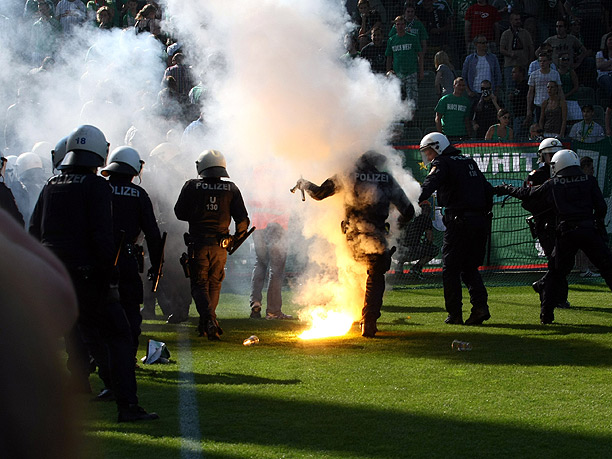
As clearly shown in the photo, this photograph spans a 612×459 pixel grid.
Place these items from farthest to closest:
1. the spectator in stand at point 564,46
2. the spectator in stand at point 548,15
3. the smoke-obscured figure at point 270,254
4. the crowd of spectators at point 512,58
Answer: the spectator in stand at point 548,15, the spectator in stand at point 564,46, the crowd of spectators at point 512,58, the smoke-obscured figure at point 270,254

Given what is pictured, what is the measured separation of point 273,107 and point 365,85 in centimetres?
111

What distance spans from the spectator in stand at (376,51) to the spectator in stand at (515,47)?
295 centimetres

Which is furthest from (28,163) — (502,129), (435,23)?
(435,23)

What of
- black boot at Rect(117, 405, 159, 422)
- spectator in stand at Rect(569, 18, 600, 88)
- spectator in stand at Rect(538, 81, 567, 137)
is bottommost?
black boot at Rect(117, 405, 159, 422)

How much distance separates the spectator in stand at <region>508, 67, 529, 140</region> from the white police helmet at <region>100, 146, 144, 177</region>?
10.6 m

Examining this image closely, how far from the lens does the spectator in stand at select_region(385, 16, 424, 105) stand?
16375 mm

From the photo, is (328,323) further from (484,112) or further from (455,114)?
(484,112)

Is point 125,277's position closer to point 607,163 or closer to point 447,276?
point 447,276

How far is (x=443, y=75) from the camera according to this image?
17.4 meters

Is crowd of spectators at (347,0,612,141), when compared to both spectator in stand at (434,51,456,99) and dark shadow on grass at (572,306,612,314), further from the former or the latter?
dark shadow on grass at (572,306,612,314)

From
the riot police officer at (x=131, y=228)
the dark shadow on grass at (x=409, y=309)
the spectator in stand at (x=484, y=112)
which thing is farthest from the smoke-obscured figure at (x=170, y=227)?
the spectator in stand at (x=484, y=112)

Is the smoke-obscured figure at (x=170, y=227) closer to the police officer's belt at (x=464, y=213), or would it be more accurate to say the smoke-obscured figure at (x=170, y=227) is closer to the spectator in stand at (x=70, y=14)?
the police officer's belt at (x=464, y=213)

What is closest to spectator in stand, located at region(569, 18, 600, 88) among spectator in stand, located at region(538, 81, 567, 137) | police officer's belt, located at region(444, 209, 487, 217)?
spectator in stand, located at region(538, 81, 567, 137)

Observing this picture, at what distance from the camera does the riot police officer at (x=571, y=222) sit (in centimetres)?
1026
